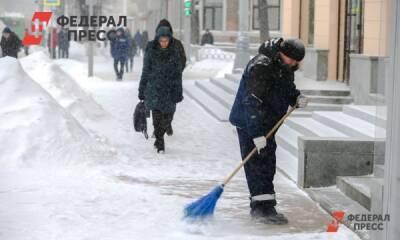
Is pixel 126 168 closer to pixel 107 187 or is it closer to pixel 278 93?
pixel 107 187

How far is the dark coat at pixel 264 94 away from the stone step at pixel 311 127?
130 inches

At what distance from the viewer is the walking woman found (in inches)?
430

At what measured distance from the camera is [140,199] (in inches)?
310

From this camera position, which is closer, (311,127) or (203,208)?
(203,208)

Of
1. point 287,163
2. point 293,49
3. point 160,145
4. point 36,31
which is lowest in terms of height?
point 287,163

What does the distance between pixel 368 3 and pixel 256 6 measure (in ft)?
96.7

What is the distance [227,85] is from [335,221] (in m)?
12.9

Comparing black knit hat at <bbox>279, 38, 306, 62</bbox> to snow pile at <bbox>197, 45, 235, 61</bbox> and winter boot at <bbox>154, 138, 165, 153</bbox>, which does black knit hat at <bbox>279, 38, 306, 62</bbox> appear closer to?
winter boot at <bbox>154, 138, 165, 153</bbox>

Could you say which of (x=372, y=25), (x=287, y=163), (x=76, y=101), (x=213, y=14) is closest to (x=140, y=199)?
(x=287, y=163)

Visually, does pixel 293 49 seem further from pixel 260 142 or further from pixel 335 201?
pixel 335 201

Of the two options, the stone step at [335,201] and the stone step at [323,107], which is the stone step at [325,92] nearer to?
the stone step at [323,107]

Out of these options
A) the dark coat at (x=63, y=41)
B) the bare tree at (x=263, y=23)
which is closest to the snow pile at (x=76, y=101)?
the dark coat at (x=63, y=41)

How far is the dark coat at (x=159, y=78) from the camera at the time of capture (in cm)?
1096

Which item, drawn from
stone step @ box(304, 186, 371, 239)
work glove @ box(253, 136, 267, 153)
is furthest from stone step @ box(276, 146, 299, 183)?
work glove @ box(253, 136, 267, 153)
